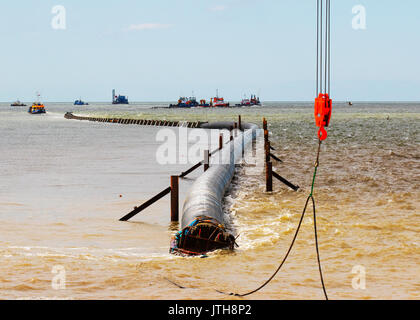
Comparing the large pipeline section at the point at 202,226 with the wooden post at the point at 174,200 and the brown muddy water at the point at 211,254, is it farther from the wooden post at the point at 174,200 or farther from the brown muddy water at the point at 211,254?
the wooden post at the point at 174,200

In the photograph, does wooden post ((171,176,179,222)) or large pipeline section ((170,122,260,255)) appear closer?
large pipeline section ((170,122,260,255))

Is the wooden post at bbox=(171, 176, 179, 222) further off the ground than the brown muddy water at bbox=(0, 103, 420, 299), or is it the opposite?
the wooden post at bbox=(171, 176, 179, 222)

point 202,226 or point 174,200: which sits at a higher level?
point 174,200

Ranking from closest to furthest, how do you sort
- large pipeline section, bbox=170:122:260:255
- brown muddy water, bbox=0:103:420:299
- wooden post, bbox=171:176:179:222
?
brown muddy water, bbox=0:103:420:299, large pipeline section, bbox=170:122:260:255, wooden post, bbox=171:176:179:222

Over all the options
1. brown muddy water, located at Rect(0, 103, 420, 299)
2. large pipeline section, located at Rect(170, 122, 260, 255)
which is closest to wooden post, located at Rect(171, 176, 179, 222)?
brown muddy water, located at Rect(0, 103, 420, 299)

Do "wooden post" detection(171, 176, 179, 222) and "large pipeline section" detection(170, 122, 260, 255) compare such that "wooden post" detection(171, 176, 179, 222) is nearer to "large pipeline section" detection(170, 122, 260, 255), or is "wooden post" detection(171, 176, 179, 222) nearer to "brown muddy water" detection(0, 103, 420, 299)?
"brown muddy water" detection(0, 103, 420, 299)

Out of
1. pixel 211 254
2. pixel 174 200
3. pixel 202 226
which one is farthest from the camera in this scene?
pixel 174 200

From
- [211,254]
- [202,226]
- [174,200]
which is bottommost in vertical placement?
[211,254]

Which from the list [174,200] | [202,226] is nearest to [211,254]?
[202,226]

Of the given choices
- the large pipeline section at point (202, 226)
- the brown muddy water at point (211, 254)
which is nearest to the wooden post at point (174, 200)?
the brown muddy water at point (211, 254)

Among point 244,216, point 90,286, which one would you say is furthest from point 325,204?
point 90,286

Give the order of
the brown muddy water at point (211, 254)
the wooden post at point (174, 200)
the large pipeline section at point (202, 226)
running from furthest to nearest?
the wooden post at point (174, 200) → the large pipeline section at point (202, 226) → the brown muddy water at point (211, 254)

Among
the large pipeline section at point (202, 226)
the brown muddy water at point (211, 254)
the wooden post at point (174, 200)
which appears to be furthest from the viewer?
the wooden post at point (174, 200)

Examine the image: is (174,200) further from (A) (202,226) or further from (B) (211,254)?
(B) (211,254)
